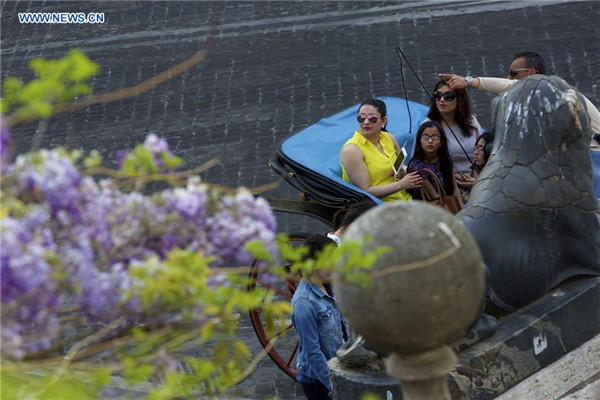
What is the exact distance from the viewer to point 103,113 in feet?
47.9

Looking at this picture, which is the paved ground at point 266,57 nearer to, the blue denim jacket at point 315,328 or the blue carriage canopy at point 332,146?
the blue carriage canopy at point 332,146

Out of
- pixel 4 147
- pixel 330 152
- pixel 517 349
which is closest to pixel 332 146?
pixel 330 152

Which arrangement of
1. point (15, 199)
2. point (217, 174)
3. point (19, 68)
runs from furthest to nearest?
point (19, 68) → point (217, 174) → point (15, 199)

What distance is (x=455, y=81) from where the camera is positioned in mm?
7945

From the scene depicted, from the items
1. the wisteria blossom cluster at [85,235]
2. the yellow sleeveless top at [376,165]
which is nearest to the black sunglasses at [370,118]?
the yellow sleeveless top at [376,165]

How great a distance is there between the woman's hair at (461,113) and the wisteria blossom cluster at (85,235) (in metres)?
5.11

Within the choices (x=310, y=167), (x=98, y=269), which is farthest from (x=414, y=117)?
(x=98, y=269)

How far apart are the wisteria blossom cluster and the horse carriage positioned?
4.32 m

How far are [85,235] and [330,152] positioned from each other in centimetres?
536

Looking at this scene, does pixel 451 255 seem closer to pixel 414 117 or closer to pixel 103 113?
pixel 414 117

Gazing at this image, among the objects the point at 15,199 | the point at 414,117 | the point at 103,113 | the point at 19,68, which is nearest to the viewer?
the point at 15,199

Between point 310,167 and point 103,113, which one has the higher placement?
point 310,167

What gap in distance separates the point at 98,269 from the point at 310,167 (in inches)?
197

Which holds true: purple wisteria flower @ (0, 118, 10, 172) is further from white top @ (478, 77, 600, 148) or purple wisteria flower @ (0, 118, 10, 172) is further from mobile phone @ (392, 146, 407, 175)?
white top @ (478, 77, 600, 148)
